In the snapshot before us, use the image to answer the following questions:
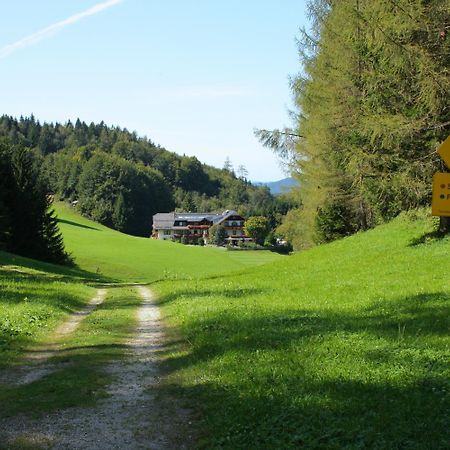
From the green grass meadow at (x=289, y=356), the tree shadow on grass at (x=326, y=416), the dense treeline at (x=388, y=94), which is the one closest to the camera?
the tree shadow on grass at (x=326, y=416)

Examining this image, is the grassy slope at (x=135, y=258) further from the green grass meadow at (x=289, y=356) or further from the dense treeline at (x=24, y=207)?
the green grass meadow at (x=289, y=356)

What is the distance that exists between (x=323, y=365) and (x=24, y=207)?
156 feet

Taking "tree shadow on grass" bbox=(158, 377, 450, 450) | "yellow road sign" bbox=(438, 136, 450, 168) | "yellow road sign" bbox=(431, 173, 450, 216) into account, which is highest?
"yellow road sign" bbox=(438, 136, 450, 168)

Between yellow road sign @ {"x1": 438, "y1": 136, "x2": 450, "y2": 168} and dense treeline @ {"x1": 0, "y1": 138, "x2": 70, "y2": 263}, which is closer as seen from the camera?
yellow road sign @ {"x1": 438, "y1": 136, "x2": 450, "y2": 168}

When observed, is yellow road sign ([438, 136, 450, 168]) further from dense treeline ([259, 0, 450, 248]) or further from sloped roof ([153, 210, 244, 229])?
sloped roof ([153, 210, 244, 229])

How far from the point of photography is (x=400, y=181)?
21.5 m

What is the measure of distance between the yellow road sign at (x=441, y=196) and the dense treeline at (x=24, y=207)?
46.2 m

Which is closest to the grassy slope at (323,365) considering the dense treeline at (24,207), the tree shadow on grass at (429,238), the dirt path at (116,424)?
the dirt path at (116,424)

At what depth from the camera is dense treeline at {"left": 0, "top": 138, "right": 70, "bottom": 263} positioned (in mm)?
50188

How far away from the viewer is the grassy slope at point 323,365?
5.68 m

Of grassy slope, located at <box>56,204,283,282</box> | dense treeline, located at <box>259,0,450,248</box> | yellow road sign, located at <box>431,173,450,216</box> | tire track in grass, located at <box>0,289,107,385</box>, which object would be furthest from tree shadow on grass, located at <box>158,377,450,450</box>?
grassy slope, located at <box>56,204,283,282</box>

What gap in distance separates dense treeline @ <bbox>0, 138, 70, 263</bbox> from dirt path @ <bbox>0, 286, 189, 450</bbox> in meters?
43.5

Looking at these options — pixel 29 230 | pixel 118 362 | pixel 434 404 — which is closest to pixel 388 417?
pixel 434 404

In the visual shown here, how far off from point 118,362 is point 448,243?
52.9ft
